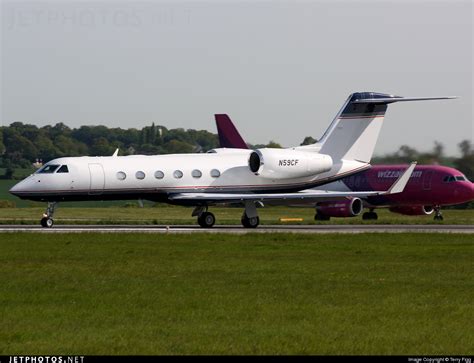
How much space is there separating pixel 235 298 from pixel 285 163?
25519 mm

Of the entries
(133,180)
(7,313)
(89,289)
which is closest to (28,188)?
(133,180)

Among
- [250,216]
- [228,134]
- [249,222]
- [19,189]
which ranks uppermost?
[228,134]

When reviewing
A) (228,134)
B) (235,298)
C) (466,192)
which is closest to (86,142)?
(228,134)

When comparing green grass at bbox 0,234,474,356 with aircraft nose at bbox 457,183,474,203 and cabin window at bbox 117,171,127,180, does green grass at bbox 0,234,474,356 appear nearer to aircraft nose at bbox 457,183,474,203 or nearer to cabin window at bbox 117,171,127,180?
cabin window at bbox 117,171,127,180

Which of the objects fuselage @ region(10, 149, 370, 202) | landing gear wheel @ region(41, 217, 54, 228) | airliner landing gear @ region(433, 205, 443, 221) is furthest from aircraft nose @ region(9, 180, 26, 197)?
airliner landing gear @ region(433, 205, 443, 221)

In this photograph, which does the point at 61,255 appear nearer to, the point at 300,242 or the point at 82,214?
the point at 300,242

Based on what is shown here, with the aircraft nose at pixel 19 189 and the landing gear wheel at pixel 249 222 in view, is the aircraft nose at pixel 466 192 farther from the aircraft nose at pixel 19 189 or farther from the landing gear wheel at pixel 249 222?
the aircraft nose at pixel 19 189

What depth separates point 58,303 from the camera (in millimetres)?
17188

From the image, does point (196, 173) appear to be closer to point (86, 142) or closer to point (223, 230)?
point (223, 230)

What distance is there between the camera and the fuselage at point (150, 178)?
40.3 m

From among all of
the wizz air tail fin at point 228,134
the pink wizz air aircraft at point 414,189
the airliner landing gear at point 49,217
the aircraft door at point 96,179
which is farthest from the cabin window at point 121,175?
the wizz air tail fin at point 228,134

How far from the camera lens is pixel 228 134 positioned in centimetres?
6412

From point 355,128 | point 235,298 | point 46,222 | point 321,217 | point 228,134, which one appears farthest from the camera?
point 228,134

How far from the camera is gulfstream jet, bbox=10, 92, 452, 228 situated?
4056 centimetres
